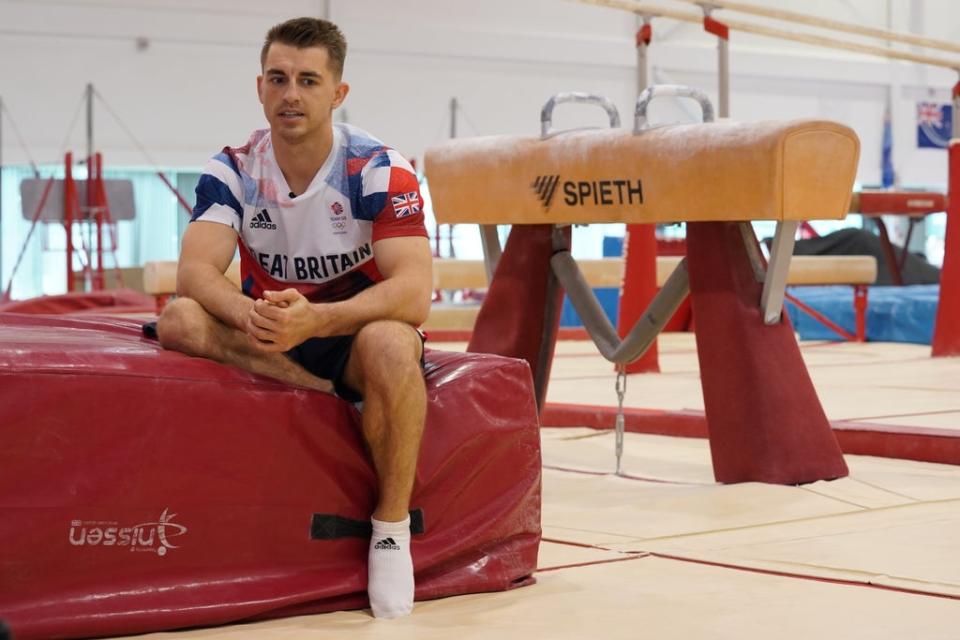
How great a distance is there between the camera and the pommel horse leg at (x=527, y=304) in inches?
166

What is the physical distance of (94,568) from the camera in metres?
2.16

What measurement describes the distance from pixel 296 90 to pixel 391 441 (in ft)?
2.39

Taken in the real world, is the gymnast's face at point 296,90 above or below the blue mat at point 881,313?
above

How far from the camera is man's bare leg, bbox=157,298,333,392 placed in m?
2.41

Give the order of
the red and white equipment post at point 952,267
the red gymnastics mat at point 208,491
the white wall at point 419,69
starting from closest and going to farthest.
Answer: the red gymnastics mat at point 208,491, the red and white equipment post at point 952,267, the white wall at point 419,69

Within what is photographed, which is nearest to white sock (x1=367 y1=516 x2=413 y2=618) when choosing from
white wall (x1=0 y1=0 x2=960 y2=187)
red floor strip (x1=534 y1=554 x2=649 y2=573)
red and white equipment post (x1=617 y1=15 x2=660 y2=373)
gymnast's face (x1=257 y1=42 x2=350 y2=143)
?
red floor strip (x1=534 y1=554 x2=649 y2=573)

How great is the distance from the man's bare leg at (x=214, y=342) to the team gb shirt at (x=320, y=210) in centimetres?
23

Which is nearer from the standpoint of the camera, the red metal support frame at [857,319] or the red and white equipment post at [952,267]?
the red and white equipment post at [952,267]

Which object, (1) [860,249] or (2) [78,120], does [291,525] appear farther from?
(2) [78,120]

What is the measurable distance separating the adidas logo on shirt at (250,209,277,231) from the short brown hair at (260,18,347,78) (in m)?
0.31

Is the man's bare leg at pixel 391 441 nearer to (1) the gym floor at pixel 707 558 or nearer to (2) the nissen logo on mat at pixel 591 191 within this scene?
(1) the gym floor at pixel 707 558

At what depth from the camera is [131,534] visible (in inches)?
86.4

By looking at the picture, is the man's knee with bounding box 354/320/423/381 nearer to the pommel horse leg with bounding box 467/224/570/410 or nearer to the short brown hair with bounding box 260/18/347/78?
the short brown hair with bounding box 260/18/347/78

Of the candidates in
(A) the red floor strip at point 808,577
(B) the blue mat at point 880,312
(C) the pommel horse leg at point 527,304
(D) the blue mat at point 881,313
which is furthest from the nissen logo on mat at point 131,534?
(D) the blue mat at point 881,313
